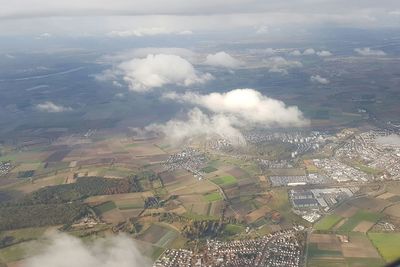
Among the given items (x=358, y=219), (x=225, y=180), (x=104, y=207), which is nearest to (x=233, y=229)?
(x=358, y=219)

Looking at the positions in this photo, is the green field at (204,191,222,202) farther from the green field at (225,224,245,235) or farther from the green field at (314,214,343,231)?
the green field at (314,214,343,231)

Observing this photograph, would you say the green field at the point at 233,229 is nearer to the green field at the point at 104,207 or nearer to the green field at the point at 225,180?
the green field at the point at 225,180

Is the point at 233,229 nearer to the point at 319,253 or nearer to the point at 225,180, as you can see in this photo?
the point at 319,253

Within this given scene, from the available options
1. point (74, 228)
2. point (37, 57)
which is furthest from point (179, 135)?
point (37, 57)

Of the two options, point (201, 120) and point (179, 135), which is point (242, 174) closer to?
point (179, 135)

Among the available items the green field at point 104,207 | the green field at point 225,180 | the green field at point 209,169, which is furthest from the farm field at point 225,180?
the green field at point 104,207

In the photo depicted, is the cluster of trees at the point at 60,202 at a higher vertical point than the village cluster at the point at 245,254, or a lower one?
lower

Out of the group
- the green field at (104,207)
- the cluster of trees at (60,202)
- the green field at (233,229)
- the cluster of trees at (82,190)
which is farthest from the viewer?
the cluster of trees at (82,190)
